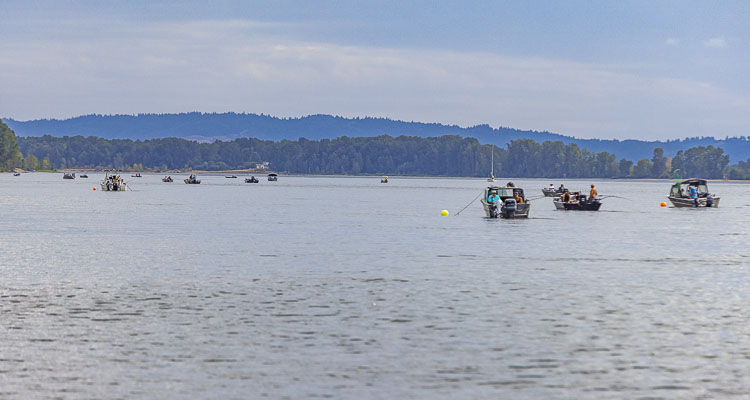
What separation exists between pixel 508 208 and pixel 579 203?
2351 centimetres

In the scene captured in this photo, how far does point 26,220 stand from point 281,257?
42288 mm

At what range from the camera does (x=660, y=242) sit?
65.9 metres

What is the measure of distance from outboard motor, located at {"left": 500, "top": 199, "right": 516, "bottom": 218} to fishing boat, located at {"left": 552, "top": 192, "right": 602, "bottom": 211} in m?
20.3

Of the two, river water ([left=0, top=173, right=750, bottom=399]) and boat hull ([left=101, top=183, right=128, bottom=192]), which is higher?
river water ([left=0, top=173, right=750, bottom=399])

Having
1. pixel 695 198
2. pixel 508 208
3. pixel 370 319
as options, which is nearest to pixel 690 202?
pixel 695 198

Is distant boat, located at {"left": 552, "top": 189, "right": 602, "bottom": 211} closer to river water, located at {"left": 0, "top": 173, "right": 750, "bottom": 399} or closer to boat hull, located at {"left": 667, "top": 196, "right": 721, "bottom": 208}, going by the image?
boat hull, located at {"left": 667, "top": 196, "right": 721, "bottom": 208}

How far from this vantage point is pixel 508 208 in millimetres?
91688

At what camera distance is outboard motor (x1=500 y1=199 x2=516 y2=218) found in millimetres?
91312

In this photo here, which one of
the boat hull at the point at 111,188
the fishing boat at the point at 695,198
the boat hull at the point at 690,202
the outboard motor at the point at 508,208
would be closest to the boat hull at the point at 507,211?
the outboard motor at the point at 508,208

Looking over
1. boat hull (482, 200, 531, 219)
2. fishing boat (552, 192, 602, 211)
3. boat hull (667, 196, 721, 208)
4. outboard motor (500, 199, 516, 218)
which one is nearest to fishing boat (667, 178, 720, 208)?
boat hull (667, 196, 721, 208)

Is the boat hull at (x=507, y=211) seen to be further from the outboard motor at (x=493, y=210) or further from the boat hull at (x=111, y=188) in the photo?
the boat hull at (x=111, y=188)

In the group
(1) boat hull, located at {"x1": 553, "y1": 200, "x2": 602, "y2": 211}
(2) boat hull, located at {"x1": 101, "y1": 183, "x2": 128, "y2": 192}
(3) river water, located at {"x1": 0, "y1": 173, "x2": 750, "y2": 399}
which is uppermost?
(3) river water, located at {"x1": 0, "y1": 173, "x2": 750, "y2": 399}

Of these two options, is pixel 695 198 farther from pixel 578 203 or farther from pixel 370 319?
pixel 370 319

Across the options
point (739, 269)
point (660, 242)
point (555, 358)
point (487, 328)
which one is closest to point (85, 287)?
point (487, 328)
